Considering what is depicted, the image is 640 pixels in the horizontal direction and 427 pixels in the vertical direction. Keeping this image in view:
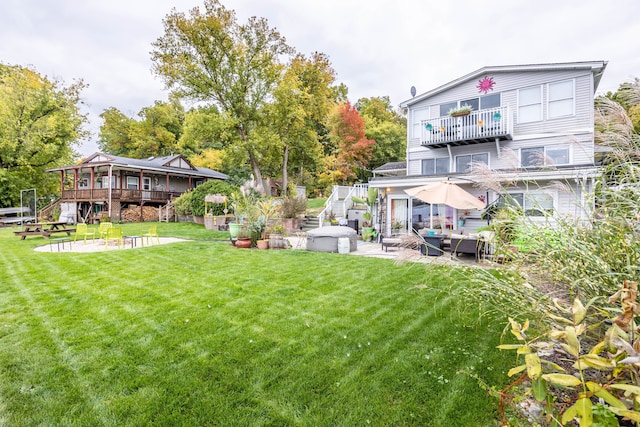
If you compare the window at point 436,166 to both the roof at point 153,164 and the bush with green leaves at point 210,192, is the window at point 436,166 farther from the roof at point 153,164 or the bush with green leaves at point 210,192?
the roof at point 153,164

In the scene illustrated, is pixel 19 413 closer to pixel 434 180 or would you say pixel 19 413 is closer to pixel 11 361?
pixel 11 361

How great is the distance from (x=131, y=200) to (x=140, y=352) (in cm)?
2297

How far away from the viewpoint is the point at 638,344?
48.6 inches

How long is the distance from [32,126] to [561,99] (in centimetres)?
3265

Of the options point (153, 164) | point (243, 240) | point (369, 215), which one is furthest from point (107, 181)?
point (369, 215)

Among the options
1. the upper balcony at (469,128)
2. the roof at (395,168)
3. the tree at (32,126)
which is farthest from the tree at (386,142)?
the tree at (32,126)

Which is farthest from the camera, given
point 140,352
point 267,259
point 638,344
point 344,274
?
point 267,259

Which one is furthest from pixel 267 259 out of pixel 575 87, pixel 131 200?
pixel 131 200

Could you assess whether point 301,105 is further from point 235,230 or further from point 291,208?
point 235,230

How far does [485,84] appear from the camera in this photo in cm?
1410

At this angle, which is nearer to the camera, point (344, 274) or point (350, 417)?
point (350, 417)

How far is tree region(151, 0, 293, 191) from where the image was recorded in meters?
19.5

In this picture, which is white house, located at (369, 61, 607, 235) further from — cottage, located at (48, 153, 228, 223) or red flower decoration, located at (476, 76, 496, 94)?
cottage, located at (48, 153, 228, 223)

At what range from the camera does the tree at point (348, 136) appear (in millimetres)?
26500
